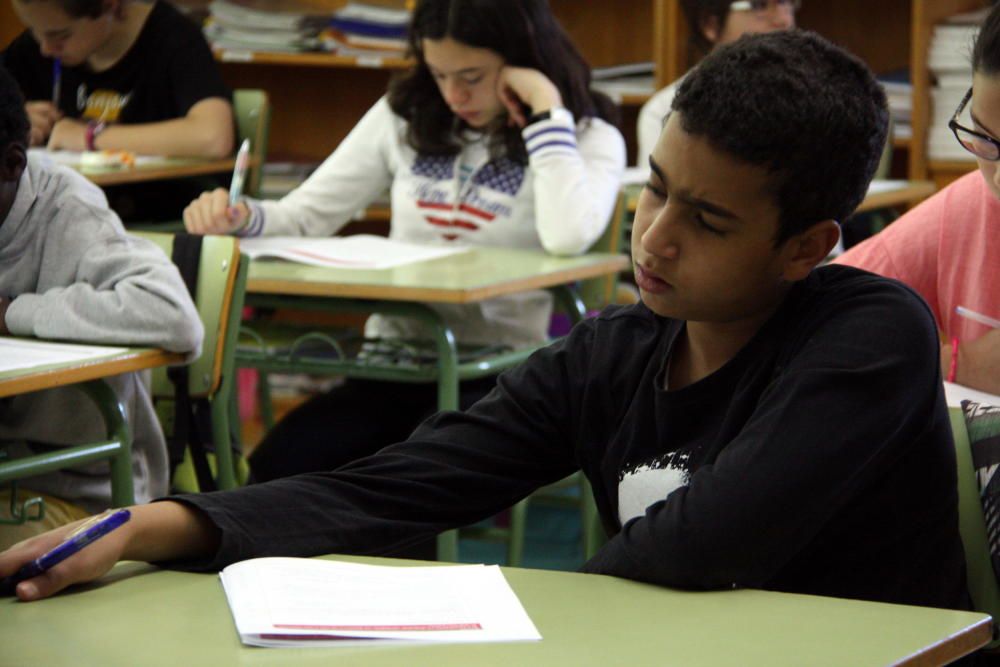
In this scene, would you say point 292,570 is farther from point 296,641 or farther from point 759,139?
point 759,139

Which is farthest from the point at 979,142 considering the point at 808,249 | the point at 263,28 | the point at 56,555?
the point at 263,28

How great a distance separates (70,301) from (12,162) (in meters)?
0.21

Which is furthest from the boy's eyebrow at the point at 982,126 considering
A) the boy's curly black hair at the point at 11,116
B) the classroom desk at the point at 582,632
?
the boy's curly black hair at the point at 11,116

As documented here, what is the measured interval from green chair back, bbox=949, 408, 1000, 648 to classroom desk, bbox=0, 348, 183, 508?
1035 millimetres

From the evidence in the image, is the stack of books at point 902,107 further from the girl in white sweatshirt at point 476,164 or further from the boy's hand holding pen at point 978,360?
the boy's hand holding pen at point 978,360

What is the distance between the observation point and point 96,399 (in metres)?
1.93

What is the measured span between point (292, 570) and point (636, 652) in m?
0.30

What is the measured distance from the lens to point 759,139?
1173 millimetres

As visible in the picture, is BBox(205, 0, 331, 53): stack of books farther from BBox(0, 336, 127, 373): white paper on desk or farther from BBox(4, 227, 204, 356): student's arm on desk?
BBox(0, 336, 127, 373): white paper on desk

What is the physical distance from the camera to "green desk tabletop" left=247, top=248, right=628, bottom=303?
2.42m

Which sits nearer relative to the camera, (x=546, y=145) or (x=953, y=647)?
(x=953, y=647)

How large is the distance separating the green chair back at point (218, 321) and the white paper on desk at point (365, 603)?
1040 millimetres

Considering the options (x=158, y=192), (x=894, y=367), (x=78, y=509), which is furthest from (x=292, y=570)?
(x=158, y=192)

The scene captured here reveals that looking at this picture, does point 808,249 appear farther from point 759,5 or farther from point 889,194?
point 759,5
